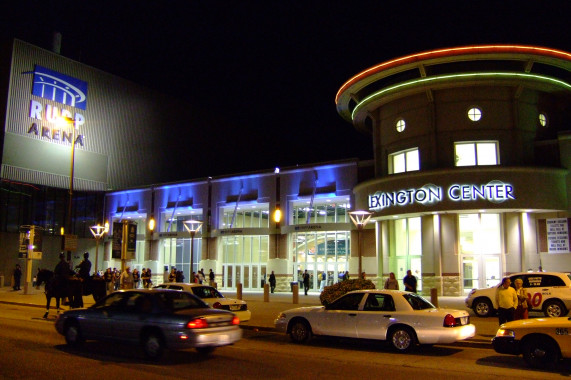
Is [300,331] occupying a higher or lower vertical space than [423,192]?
lower

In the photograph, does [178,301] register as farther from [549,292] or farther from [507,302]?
[549,292]

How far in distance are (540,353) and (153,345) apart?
25.4 ft

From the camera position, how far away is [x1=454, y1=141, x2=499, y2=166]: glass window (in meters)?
30.0

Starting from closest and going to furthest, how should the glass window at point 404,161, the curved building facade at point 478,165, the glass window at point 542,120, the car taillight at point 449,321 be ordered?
1. the car taillight at point 449,321
2. the curved building facade at point 478,165
3. the glass window at point 542,120
4. the glass window at point 404,161

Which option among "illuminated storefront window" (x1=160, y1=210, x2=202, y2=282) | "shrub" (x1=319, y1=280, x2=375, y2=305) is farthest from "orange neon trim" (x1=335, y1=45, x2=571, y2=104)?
"illuminated storefront window" (x1=160, y1=210, x2=202, y2=282)

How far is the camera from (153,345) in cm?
1116

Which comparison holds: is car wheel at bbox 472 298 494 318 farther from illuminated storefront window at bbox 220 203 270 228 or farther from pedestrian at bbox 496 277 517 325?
illuminated storefront window at bbox 220 203 270 228

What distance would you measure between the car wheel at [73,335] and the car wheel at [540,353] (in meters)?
9.66

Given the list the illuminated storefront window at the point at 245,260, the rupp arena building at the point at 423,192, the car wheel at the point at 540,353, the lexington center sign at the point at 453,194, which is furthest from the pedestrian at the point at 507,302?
the illuminated storefront window at the point at 245,260

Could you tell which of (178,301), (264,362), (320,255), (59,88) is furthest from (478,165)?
(59,88)

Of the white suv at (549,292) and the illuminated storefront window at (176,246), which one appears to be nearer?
the white suv at (549,292)

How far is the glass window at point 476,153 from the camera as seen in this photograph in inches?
1182

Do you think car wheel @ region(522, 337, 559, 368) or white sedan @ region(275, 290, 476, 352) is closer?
car wheel @ region(522, 337, 559, 368)

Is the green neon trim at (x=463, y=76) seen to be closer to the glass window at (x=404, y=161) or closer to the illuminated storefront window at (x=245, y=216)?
the glass window at (x=404, y=161)
